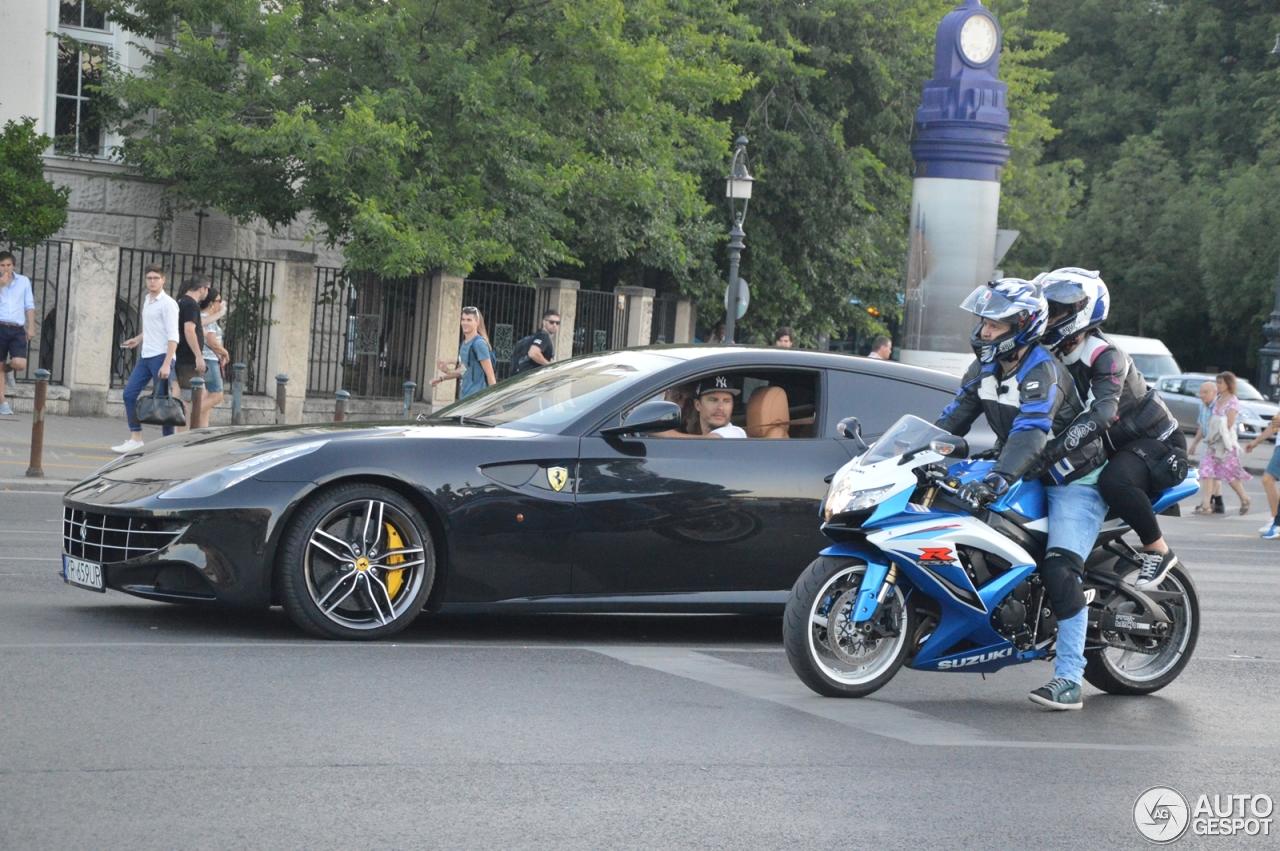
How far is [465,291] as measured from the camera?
83.6 feet

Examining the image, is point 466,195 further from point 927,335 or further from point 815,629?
point 815,629

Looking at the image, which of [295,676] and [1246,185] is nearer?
[295,676]

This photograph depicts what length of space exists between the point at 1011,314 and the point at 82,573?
419 centimetres

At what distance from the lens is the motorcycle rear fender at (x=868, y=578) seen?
6809mm

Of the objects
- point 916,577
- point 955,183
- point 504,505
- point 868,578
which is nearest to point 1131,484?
point 916,577

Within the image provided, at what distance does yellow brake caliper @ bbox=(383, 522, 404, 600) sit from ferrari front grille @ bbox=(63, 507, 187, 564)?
88cm

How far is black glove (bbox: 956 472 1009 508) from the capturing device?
6.74 metres

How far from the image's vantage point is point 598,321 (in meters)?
28.1

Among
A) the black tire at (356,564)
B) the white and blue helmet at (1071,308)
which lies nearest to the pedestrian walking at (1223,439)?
the white and blue helmet at (1071,308)

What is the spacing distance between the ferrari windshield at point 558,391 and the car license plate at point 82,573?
192 cm

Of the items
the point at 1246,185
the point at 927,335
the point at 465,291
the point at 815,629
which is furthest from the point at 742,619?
the point at 1246,185

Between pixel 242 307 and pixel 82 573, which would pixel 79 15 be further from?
pixel 82 573

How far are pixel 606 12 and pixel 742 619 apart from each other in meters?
15.0

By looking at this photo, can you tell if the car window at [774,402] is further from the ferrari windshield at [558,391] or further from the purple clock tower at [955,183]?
the purple clock tower at [955,183]
